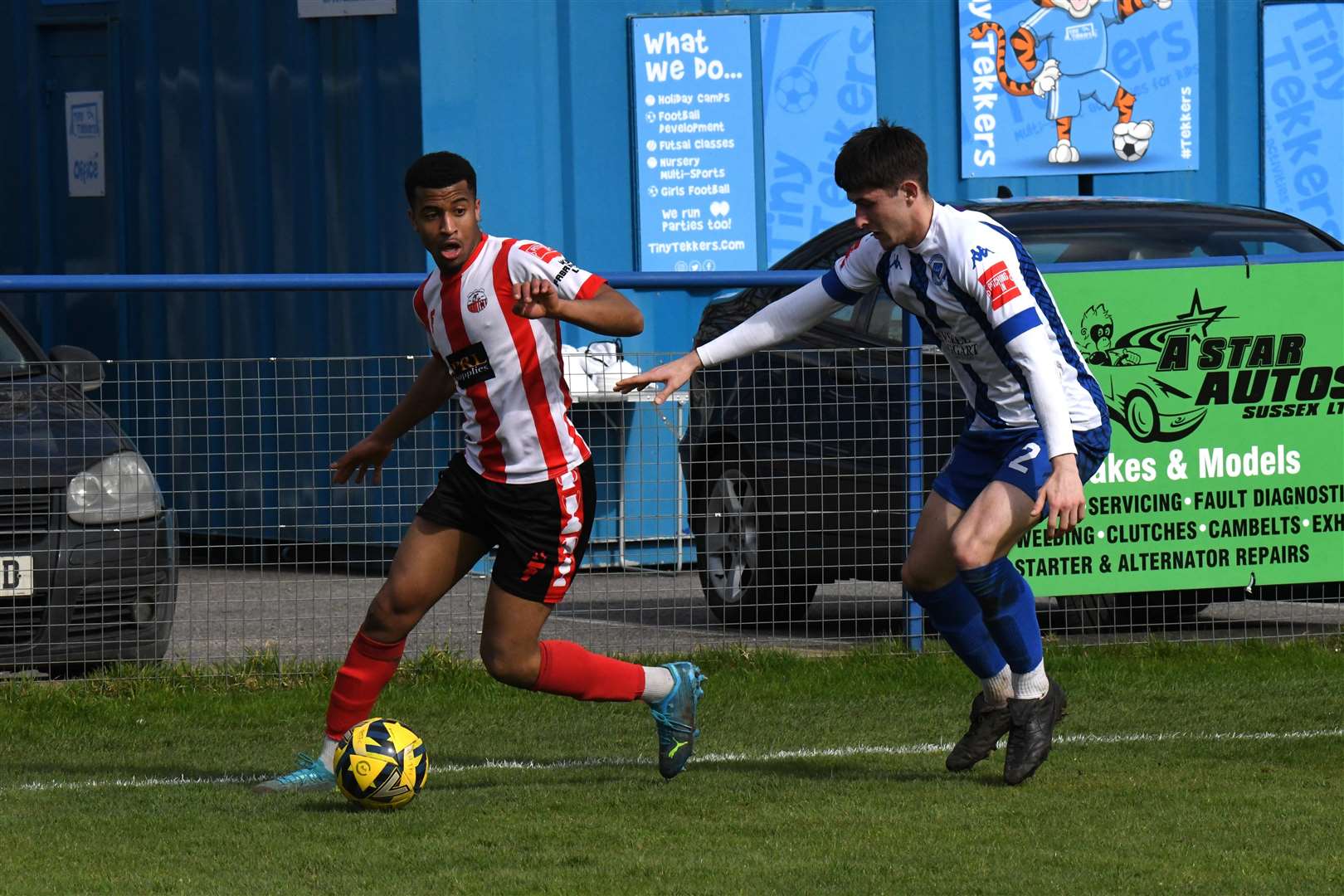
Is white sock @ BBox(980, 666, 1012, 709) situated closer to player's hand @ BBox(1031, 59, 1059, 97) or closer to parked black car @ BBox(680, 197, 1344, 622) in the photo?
parked black car @ BBox(680, 197, 1344, 622)

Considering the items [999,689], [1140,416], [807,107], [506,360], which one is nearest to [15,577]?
[506,360]

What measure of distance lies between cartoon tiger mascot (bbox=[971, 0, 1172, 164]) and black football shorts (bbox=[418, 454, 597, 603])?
763 cm

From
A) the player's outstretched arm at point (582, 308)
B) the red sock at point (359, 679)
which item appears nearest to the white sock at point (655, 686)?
the red sock at point (359, 679)

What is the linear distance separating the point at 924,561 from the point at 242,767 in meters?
2.39

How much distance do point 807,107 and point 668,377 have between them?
6.95 meters

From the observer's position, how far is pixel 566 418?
22.1ft

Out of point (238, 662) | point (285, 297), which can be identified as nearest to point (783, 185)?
point (285, 297)

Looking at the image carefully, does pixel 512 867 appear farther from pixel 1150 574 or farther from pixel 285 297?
pixel 285 297

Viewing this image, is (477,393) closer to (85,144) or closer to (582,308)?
(582,308)

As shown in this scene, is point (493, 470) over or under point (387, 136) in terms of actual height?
under

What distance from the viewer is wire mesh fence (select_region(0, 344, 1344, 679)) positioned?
28.8ft

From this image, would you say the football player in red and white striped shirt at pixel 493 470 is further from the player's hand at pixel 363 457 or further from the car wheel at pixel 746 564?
the car wheel at pixel 746 564

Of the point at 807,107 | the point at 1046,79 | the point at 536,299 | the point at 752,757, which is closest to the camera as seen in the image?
the point at 536,299

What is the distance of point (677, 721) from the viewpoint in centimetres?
703
